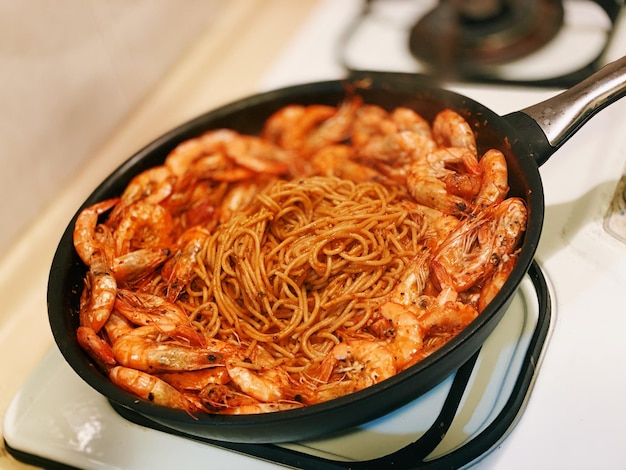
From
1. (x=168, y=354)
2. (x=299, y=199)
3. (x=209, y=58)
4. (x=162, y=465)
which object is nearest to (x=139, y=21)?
(x=209, y=58)

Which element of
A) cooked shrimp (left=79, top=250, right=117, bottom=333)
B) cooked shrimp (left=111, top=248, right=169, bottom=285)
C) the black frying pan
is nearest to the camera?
the black frying pan

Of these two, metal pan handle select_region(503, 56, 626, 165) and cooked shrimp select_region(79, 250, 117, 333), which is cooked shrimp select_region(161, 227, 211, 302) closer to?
cooked shrimp select_region(79, 250, 117, 333)

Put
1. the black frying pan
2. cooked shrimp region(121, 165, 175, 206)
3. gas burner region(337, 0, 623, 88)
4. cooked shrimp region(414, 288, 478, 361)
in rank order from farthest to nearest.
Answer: gas burner region(337, 0, 623, 88) < cooked shrimp region(121, 165, 175, 206) < cooked shrimp region(414, 288, 478, 361) < the black frying pan

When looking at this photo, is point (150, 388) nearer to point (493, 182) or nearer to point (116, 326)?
point (116, 326)

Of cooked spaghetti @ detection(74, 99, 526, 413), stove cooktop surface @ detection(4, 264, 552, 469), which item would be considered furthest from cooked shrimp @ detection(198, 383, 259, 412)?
stove cooktop surface @ detection(4, 264, 552, 469)

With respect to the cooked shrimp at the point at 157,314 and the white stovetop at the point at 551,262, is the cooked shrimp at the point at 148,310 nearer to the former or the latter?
the cooked shrimp at the point at 157,314

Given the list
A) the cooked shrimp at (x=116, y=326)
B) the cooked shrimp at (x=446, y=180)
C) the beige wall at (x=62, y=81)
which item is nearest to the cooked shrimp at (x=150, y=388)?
the cooked shrimp at (x=116, y=326)

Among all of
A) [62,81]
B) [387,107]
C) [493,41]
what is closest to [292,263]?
[387,107]
